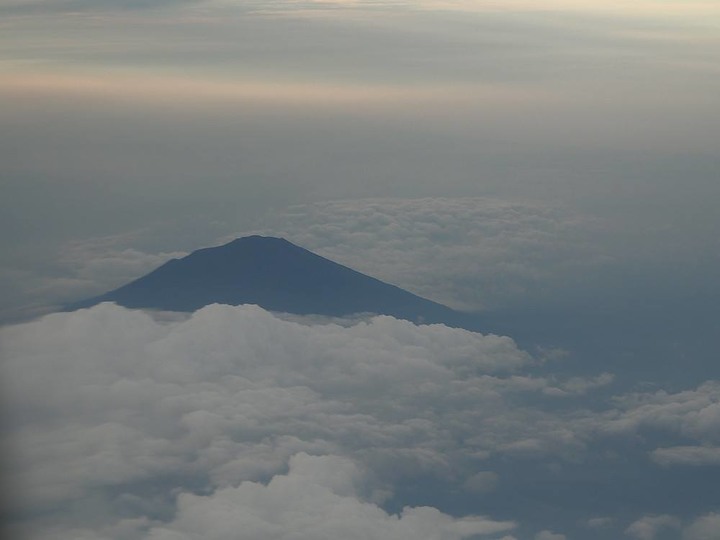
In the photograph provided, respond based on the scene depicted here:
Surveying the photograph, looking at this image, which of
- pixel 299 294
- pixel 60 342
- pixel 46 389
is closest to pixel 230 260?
pixel 299 294

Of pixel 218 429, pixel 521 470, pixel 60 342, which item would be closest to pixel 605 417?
pixel 521 470

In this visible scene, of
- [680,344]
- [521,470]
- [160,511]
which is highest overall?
[680,344]

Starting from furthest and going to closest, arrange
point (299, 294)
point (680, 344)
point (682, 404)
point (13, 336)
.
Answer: point (680, 344)
point (299, 294)
point (682, 404)
point (13, 336)

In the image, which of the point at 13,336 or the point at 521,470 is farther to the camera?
the point at 521,470

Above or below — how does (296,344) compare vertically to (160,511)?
above

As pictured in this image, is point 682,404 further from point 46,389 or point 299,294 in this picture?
point 46,389

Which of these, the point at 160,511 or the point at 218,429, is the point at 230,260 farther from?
the point at 160,511

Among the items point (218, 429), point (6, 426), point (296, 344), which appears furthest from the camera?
point (296, 344)
